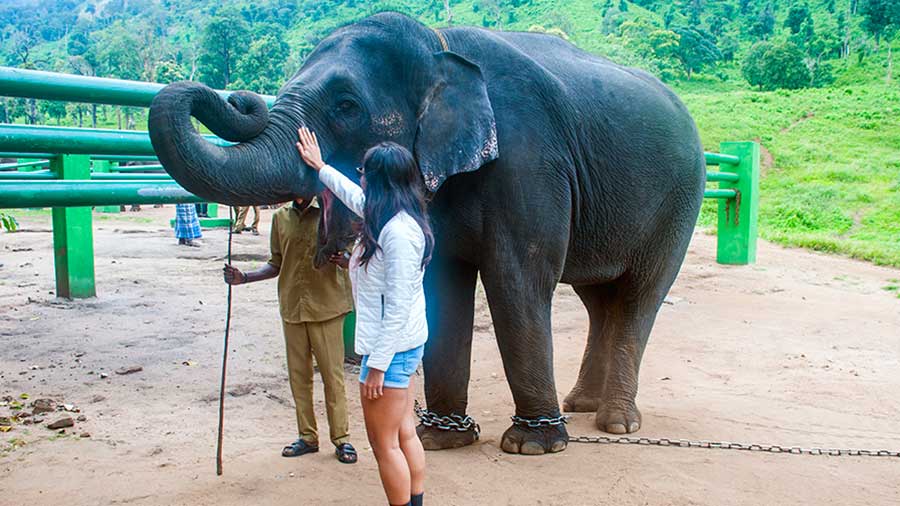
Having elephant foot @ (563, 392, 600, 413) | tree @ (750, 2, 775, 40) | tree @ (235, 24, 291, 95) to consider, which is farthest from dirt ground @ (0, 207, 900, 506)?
tree @ (750, 2, 775, 40)

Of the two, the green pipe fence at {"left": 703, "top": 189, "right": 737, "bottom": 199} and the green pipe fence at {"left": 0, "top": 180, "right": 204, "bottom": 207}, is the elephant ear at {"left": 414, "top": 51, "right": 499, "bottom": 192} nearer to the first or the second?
the green pipe fence at {"left": 0, "top": 180, "right": 204, "bottom": 207}

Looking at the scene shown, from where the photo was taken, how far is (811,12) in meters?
76.1

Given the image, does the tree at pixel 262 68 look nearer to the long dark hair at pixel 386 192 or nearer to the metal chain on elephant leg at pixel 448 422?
the metal chain on elephant leg at pixel 448 422

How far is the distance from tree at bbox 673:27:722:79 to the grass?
21525 millimetres

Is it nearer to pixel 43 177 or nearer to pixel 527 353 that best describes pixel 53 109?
pixel 43 177

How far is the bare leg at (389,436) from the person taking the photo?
115 inches

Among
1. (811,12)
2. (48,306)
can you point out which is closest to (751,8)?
(811,12)

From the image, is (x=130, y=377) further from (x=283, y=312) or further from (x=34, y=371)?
(x=283, y=312)

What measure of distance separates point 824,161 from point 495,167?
2884 cm

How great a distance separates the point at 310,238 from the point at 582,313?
4.85m

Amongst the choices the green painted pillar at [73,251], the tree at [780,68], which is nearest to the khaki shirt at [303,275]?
the green painted pillar at [73,251]

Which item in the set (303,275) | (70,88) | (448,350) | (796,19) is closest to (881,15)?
(796,19)

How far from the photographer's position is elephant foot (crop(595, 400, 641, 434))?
456cm

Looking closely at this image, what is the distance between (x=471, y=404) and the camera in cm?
522
